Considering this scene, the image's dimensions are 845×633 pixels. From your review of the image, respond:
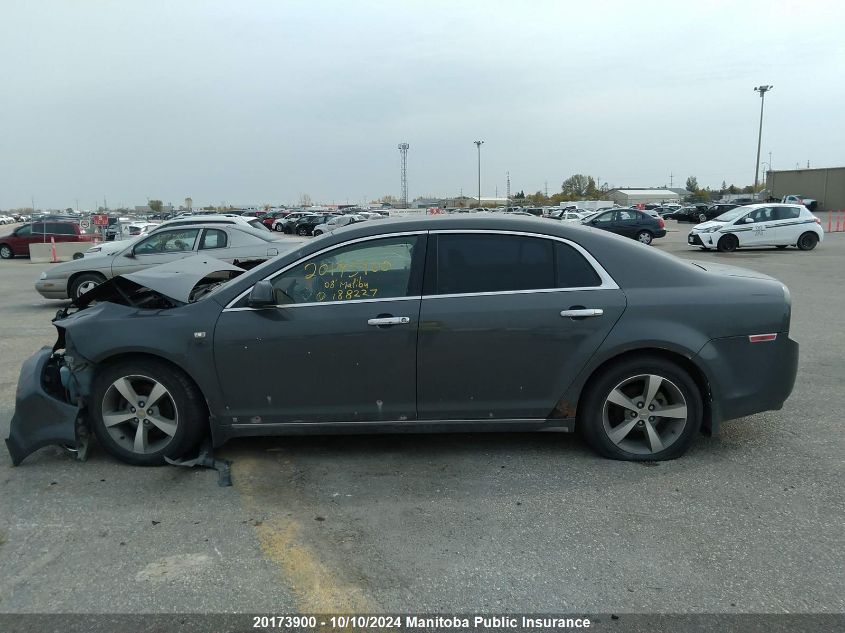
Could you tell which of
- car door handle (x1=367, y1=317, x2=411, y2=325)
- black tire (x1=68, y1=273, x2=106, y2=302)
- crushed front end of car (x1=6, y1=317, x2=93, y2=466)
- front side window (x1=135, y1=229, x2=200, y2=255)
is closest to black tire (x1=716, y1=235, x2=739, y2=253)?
front side window (x1=135, y1=229, x2=200, y2=255)

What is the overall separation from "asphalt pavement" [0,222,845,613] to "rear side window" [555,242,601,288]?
1159 millimetres

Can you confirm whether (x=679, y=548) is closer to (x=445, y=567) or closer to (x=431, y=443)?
(x=445, y=567)

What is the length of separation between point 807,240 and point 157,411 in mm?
23456

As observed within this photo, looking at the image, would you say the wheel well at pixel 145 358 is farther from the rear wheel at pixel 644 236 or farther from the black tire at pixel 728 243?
the rear wheel at pixel 644 236

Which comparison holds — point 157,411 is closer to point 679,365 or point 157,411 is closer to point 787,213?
point 679,365

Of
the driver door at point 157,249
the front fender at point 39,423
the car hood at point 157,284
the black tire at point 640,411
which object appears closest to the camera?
the black tire at point 640,411

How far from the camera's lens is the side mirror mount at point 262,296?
4043 mm

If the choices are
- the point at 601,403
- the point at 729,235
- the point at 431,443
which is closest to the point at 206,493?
the point at 431,443

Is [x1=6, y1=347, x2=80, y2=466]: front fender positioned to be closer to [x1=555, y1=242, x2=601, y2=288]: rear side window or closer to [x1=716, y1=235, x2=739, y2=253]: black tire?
[x1=555, y1=242, x2=601, y2=288]: rear side window

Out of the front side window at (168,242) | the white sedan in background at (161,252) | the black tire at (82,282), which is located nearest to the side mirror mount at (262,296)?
the white sedan in background at (161,252)

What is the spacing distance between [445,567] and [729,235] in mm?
21610

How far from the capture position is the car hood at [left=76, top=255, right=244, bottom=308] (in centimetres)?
440

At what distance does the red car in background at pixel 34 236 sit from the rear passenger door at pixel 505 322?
90.6 ft

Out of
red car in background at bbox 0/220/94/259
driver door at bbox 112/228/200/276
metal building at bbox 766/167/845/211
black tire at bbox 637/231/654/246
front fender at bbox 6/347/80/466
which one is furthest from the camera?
metal building at bbox 766/167/845/211
